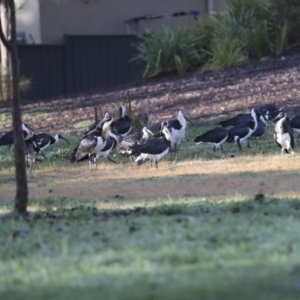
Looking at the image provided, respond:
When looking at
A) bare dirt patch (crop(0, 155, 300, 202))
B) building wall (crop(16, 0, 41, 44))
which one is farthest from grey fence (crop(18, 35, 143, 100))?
bare dirt patch (crop(0, 155, 300, 202))

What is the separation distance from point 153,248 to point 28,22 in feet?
86.1

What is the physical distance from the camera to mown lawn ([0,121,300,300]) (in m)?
7.63

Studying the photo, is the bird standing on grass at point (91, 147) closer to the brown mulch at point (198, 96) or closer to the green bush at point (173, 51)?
the brown mulch at point (198, 96)

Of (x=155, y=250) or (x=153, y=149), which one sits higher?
(x=155, y=250)

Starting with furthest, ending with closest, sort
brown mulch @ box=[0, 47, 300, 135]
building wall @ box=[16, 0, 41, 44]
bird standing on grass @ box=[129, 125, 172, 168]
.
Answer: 1. building wall @ box=[16, 0, 41, 44]
2. brown mulch @ box=[0, 47, 300, 135]
3. bird standing on grass @ box=[129, 125, 172, 168]

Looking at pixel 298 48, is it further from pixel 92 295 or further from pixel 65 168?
pixel 92 295

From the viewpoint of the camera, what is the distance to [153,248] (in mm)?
9594

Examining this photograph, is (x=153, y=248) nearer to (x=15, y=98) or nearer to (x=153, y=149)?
(x=15, y=98)

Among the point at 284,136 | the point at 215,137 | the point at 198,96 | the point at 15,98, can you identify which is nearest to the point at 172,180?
the point at 284,136

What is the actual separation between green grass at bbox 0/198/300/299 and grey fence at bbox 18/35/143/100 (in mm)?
20754

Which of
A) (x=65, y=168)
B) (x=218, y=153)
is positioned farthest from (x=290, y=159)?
(x=65, y=168)

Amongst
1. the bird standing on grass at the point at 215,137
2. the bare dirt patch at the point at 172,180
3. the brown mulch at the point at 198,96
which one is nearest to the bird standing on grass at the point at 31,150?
the bare dirt patch at the point at 172,180

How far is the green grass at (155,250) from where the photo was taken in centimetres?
762

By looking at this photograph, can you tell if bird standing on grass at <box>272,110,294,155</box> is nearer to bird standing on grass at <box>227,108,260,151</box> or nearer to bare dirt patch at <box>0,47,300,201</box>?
bare dirt patch at <box>0,47,300,201</box>
